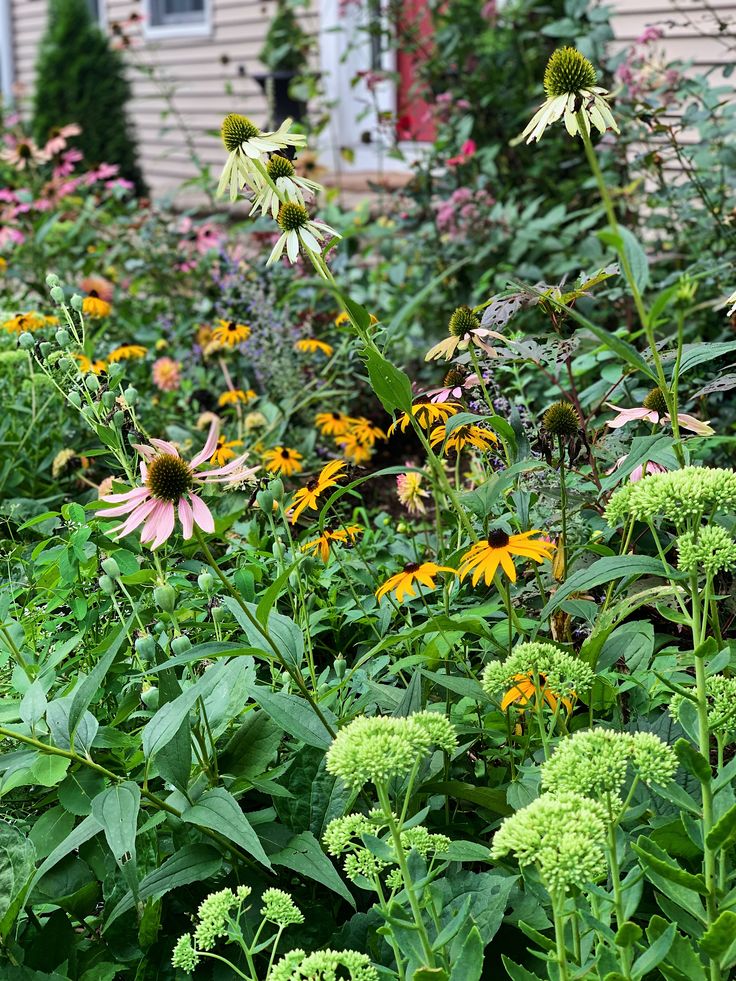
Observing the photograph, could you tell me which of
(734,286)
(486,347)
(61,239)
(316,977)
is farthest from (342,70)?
(316,977)

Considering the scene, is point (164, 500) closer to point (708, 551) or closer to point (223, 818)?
point (223, 818)

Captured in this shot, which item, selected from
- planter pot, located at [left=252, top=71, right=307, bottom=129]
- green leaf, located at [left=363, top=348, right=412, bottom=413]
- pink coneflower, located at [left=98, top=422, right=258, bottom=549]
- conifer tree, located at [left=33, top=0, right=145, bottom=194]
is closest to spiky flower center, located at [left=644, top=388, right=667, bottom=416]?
green leaf, located at [left=363, top=348, right=412, bottom=413]

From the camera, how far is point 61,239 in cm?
450

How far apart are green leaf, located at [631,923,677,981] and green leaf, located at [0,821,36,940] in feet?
2.13

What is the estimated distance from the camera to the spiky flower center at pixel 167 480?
4.01 feet

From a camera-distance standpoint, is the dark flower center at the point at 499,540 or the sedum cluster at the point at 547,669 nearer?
the sedum cluster at the point at 547,669

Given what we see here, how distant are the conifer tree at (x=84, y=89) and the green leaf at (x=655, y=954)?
9503 mm

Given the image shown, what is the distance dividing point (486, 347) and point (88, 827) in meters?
0.90

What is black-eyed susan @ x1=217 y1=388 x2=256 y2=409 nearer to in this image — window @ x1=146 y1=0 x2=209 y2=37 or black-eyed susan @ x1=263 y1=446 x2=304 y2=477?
black-eyed susan @ x1=263 y1=446 x2=304 y2=477

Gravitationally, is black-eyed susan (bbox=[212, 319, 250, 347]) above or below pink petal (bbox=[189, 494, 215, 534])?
below

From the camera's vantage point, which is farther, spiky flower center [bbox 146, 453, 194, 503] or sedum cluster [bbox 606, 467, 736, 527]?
spiky flower center [bbox 146, 453, 194, 503]

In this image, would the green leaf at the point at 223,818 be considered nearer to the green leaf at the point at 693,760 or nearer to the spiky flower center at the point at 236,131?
the green leaf at the point at 693,760

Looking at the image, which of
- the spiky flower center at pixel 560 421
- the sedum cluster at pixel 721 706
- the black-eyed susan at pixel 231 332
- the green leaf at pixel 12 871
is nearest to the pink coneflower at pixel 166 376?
the black-eyed susan at pixel 231 332

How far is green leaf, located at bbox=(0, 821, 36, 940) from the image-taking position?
115cm
